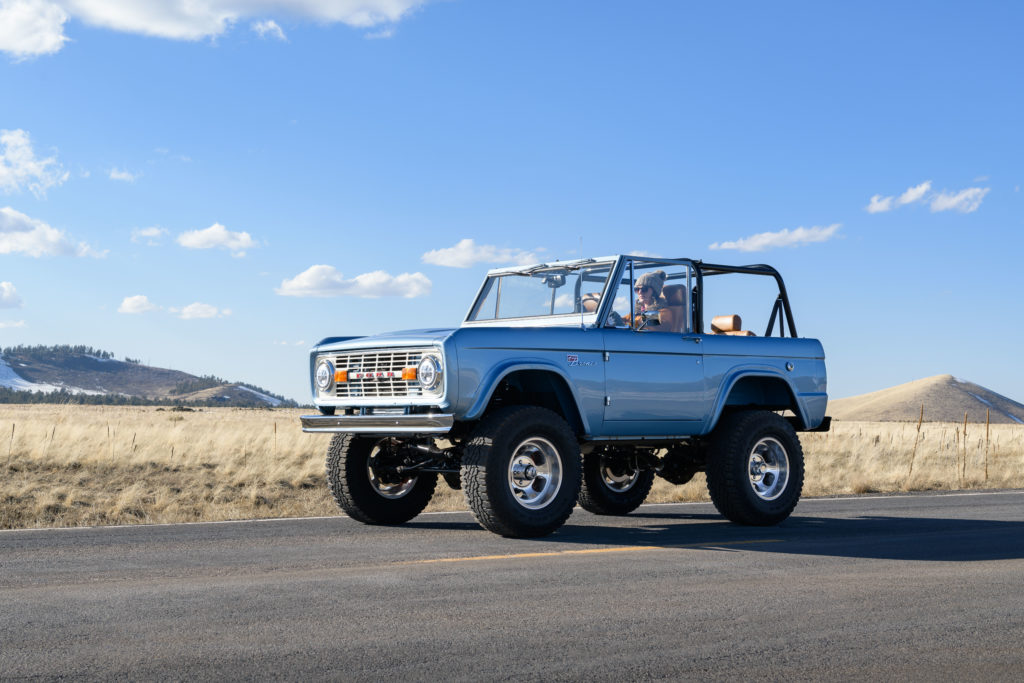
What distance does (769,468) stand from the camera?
1116 cm

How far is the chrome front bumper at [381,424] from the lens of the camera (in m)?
8.90

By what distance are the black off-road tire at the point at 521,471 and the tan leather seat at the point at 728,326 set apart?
2867 mm

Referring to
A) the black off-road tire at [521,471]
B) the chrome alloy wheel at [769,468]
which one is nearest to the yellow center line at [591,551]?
the black off-road tire at [521,471]

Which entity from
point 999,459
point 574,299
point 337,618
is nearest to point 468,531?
point 574,299

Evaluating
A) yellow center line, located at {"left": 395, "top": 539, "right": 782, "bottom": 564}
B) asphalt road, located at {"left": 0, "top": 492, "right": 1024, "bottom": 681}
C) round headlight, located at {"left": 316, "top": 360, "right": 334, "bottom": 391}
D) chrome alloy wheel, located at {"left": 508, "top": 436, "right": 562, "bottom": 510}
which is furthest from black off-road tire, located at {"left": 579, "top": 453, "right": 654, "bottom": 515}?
round headlight, located at {"left": 316, "top": 360, "right": 334, "bottom": 391}

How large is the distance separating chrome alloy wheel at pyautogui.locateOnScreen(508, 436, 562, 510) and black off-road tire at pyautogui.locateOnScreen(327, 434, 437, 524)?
171 centimetres

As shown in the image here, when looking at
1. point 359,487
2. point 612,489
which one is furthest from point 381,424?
point 612,489

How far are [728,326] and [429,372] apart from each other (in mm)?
3924

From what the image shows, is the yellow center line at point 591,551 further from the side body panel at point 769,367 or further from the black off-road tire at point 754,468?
the side body panel at point 769,367

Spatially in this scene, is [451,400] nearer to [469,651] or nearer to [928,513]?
[469,651]

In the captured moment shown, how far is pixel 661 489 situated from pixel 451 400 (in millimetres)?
7707

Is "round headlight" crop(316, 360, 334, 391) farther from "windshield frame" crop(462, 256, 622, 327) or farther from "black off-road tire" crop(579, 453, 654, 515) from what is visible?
"black off-road tire" crop(579, 453, 654, 515)

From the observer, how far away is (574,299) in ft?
35.8

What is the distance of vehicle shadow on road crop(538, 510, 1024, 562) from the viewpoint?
28.7 feet
